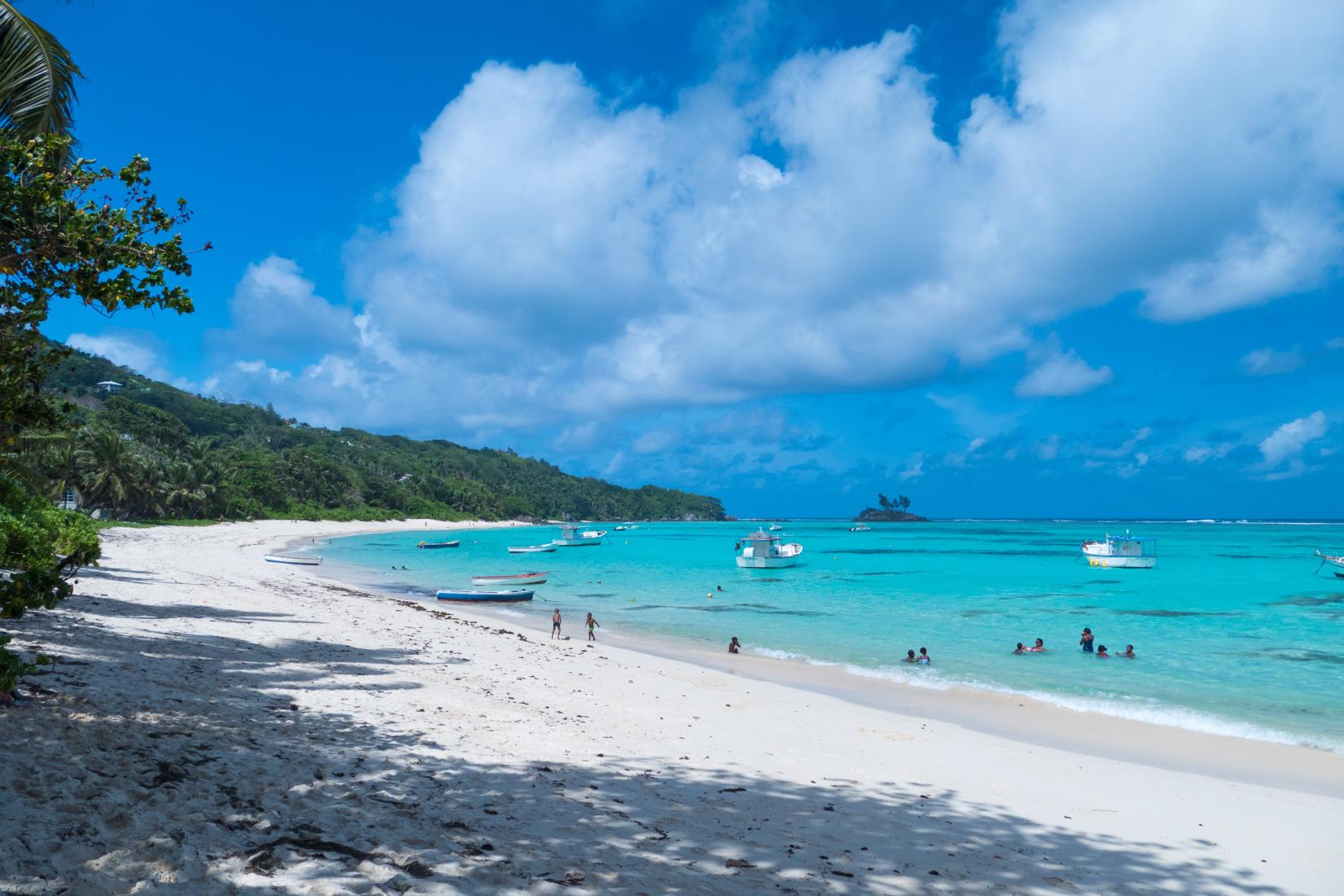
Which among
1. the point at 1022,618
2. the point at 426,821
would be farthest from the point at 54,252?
the point at 1022,618

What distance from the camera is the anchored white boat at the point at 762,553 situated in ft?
206

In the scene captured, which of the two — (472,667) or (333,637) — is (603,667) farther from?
(333,637)

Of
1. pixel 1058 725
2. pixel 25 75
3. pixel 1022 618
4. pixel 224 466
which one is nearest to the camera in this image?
pixel 25 75

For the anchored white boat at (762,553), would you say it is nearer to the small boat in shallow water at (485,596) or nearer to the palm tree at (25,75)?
the small boat in shallow water at (485,596)

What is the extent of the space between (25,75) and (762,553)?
5761 centimetres

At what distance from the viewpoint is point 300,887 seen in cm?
448

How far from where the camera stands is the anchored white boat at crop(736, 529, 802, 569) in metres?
62.7

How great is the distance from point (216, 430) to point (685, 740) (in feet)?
517

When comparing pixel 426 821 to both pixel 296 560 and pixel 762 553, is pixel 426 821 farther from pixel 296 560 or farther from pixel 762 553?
pixel 762 553

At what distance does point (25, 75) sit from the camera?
855 centimetres

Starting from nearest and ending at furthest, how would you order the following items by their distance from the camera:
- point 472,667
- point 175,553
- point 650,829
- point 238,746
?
point 650,829 → point 238,746 → point 472,667 → point 175,553

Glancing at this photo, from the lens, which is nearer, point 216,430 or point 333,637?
point 333,637

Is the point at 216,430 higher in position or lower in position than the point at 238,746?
higher

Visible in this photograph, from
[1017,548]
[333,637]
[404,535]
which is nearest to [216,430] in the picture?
[404,535]
